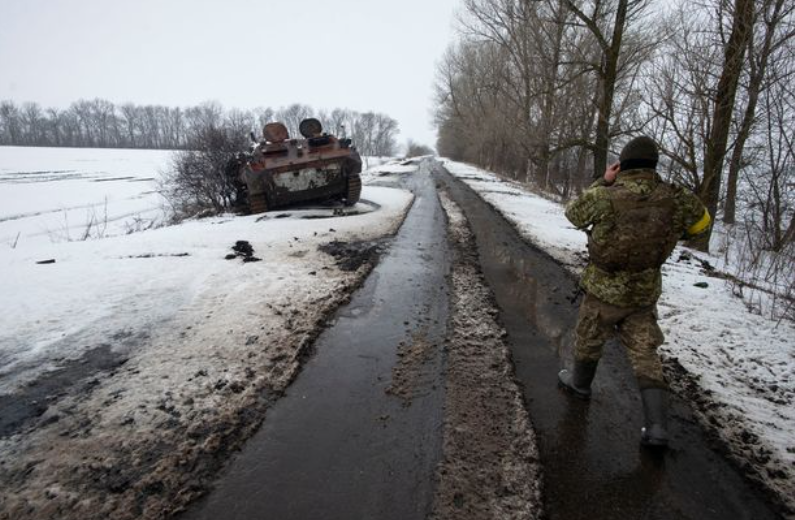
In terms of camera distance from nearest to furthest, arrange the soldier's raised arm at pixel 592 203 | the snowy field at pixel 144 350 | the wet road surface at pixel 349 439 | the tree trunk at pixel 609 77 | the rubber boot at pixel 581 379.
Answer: the wet road surface at pixel 349 439
the snowy field at pixel 144 350
the soldier's raised arm at pixel 592 203
the rubber boot at pixel 581 379
the tree trunk at pixel 609 77

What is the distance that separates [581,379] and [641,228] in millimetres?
1199

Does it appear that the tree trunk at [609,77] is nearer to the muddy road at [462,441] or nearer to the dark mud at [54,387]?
the muddy road at [462,441]

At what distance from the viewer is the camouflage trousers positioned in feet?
9.20

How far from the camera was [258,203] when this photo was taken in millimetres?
11188

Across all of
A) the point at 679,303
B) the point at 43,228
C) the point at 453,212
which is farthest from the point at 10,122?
the point at 679,303

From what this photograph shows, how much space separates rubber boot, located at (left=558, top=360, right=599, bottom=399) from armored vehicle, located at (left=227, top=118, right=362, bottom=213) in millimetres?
9219

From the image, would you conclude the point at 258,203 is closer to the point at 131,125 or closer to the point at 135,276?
the point at 135,276

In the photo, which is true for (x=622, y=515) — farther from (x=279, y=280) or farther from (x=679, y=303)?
(x=279, y=280)

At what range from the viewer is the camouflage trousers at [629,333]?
2805 millimetres

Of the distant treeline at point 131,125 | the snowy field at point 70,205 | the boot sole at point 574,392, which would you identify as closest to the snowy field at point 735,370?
the boot sole at point 574,392

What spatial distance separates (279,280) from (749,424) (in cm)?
495

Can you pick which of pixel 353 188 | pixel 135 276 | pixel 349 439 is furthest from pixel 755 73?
pixel 135 276

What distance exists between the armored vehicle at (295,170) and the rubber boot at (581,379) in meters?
9.22

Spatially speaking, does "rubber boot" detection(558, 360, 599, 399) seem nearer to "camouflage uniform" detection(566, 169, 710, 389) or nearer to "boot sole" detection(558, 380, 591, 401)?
"boot sole" detection(558, 380, 591, 401)
